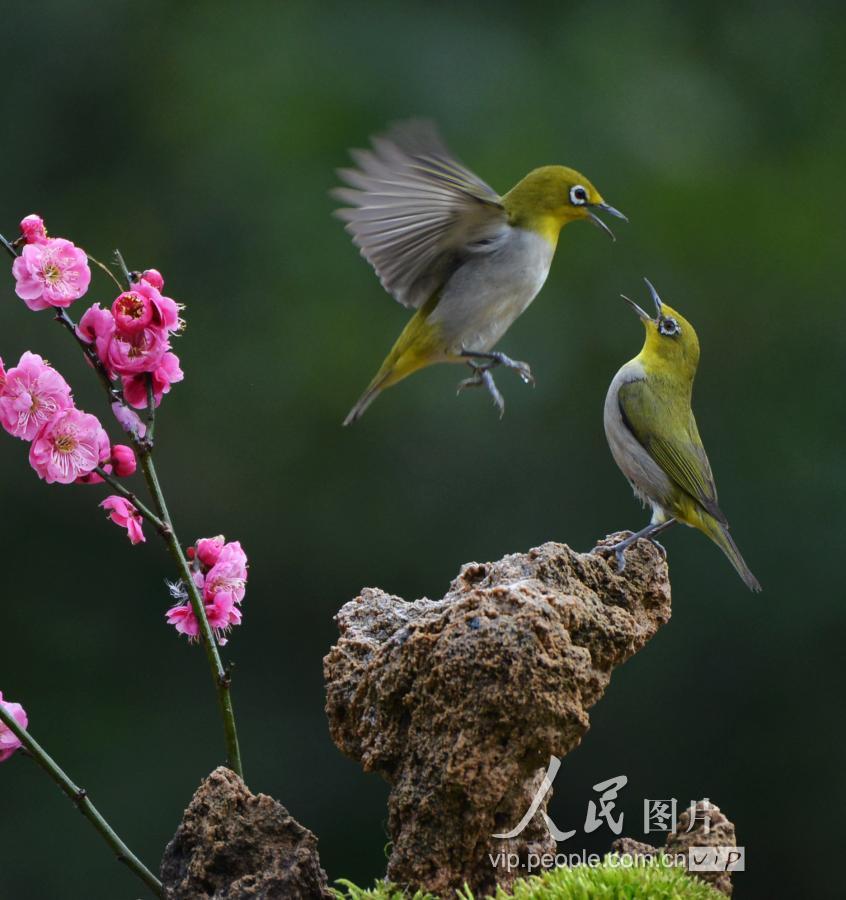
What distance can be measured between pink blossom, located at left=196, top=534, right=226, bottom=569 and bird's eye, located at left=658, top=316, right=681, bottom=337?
1.52 m

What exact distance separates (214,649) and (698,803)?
1.01 m

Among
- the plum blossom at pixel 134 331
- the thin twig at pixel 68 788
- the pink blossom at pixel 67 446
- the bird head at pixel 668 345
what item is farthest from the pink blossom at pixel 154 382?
the bird head at pixel 668 345

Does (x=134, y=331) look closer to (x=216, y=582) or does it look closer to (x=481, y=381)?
(x=216, y=582)

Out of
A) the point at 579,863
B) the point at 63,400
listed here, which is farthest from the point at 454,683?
the point at 63,400

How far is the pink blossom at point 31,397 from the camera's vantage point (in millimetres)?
2615

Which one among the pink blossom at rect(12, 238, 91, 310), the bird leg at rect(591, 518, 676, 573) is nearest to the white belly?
the bird leg at rect(591, 518, 676, 573)

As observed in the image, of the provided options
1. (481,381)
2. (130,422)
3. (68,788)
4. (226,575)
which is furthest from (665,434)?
(68,788)

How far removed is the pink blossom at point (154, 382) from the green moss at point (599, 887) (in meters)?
0.99

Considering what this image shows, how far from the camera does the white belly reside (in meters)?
3.76

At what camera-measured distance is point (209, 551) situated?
2789 mm

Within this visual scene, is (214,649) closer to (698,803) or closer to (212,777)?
(212,777)

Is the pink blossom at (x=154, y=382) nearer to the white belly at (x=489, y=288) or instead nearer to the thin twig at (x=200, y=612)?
the thin twig at (x=200, y=612)

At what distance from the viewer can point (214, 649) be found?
8.65ft

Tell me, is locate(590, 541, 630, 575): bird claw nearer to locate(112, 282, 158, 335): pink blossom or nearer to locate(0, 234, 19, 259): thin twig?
locate(112, 282, 158, 335): pink blossom
